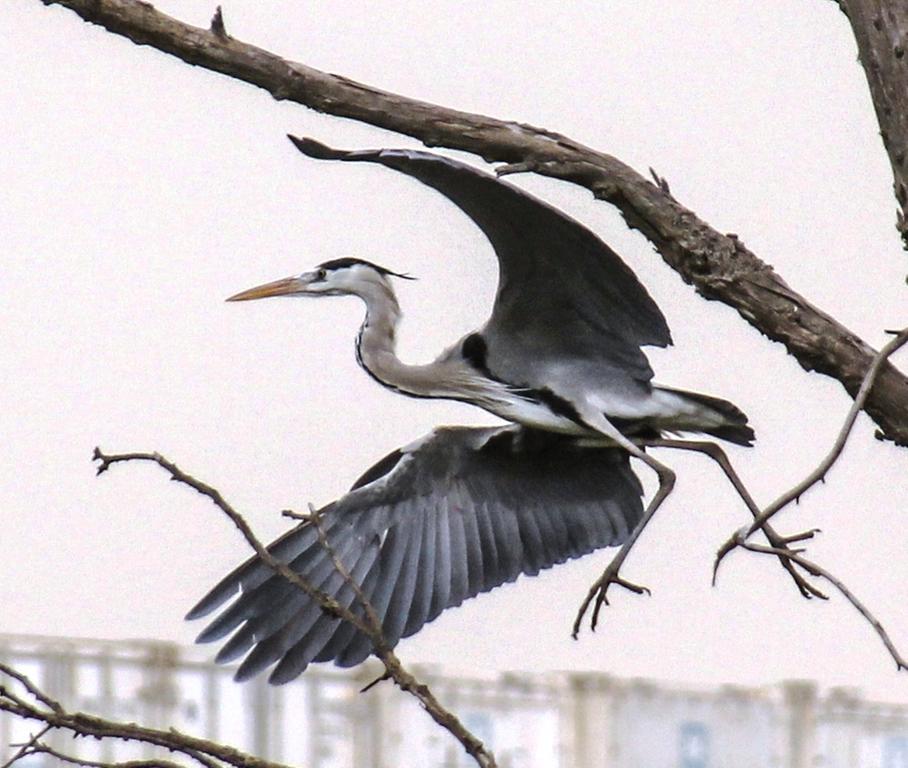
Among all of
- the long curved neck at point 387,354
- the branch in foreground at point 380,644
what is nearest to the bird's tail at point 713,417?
the long curved neck at point 387,354

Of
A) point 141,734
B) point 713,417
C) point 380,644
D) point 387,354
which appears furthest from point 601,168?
point 387,354

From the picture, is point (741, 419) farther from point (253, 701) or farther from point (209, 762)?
point (253, 701)

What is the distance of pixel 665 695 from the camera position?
22.4 feet

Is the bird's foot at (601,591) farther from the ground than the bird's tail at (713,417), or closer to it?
closer to it

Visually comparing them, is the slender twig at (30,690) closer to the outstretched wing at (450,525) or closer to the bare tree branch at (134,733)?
the bare tree branch at (134,733)

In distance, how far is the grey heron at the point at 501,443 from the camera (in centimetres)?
329

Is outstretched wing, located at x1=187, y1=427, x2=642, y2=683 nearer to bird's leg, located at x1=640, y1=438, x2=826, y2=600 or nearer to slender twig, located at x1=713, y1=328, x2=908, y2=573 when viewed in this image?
bird's leg, located at x1=640, y1=438, x2=826, y2=600

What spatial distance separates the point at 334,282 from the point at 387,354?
0.62 ft

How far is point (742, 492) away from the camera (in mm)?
3211

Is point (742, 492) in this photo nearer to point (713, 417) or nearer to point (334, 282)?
point (713, 417)

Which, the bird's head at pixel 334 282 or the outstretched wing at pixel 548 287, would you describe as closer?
the outstretched wing at pixel 548 287

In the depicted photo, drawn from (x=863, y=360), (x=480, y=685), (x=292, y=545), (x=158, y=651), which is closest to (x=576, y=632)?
(x=863, y=360)

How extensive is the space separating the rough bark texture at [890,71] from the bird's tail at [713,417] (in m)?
1.00

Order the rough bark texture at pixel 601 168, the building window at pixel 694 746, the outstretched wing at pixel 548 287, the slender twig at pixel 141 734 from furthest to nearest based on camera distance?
1. the building window at pixel 694 746
2. the outstretched wing at pixel 548 287
3. the rough bark texture at pixel 601 168
4. the slender twig at pixel 141 734
